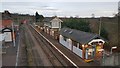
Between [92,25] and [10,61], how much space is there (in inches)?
1079

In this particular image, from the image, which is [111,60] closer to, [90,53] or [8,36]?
[90,53]

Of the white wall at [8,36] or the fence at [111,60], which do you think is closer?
the fence at [111,60]

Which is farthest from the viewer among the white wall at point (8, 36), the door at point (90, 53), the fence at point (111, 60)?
the white wall at point (8, 36)

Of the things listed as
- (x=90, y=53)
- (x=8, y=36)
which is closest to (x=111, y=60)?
(x=90, y=53)

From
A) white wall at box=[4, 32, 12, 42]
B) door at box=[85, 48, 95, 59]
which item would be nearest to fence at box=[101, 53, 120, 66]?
door at box=[85, 48, 95, 59]

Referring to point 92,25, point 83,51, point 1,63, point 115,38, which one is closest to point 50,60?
point 83,51

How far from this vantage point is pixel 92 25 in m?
46.9

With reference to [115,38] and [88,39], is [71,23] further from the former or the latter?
[88,39]

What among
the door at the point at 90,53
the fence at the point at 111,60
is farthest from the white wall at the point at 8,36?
the fence at the point at 111,60

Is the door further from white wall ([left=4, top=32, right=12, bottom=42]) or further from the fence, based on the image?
white wall ([left=4, top=32, right=12, bottom=42])

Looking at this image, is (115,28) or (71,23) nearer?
(115,28)

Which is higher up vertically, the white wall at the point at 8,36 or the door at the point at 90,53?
the white wall at the point at 8,36

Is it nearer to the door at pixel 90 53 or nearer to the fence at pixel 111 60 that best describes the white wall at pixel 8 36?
the door at pixel 90 53

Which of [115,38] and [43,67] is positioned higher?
[115,38]
